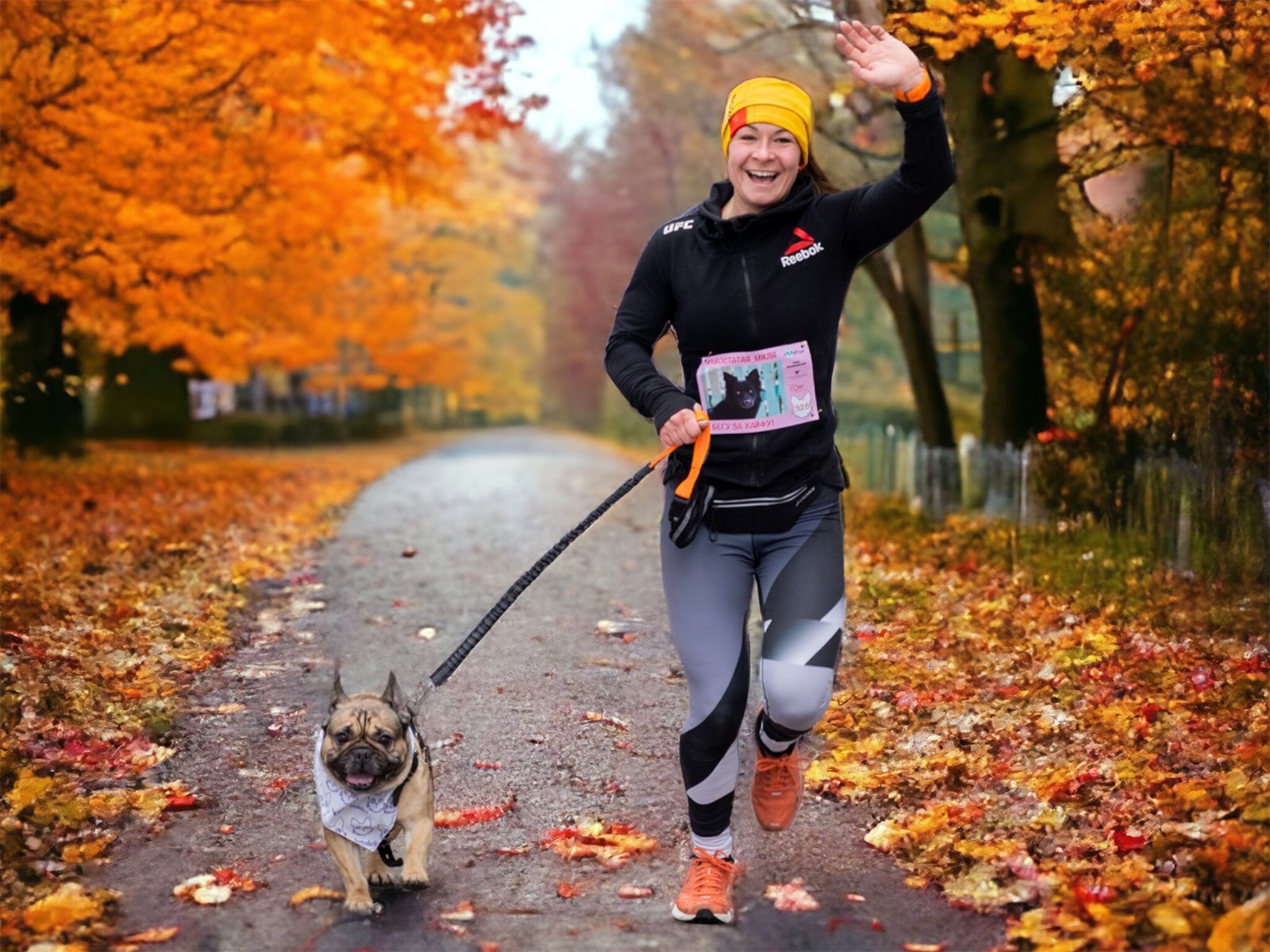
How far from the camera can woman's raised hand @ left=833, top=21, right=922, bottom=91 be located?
411 centimetres

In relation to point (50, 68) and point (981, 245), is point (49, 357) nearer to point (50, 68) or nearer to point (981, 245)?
point (50, 68)

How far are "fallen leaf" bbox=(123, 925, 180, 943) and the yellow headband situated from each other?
3.10 meters

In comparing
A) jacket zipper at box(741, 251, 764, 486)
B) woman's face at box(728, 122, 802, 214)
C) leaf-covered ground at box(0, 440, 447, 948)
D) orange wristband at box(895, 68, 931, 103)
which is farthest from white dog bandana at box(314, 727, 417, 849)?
orange wristband at box(895, 68, 931, 103)

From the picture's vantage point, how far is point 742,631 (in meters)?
4.48

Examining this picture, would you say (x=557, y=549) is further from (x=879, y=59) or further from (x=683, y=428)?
(x=879, y=59)

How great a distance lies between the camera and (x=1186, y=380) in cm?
873

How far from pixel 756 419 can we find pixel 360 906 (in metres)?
2.10

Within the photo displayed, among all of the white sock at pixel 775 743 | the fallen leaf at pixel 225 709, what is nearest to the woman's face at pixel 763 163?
the white sock at pixel 775 743

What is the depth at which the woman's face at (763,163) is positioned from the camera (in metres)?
4.34

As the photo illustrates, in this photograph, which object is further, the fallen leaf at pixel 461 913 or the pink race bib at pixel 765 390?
the fallen leaf at pixel 461 913

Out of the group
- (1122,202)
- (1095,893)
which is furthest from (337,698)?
(1122,202)

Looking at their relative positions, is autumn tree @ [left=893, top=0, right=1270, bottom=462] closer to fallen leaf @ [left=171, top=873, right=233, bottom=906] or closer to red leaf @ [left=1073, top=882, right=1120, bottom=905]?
red leaf @ [left=1073, top=882, right=1120, bottom=905]

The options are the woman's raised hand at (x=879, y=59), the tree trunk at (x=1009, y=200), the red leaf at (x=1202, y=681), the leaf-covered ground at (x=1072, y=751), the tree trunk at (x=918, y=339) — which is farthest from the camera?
the tree trunk at (x=918, y=339)

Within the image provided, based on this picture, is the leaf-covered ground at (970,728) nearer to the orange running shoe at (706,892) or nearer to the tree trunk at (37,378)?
the orange running shoe at (706,892)
